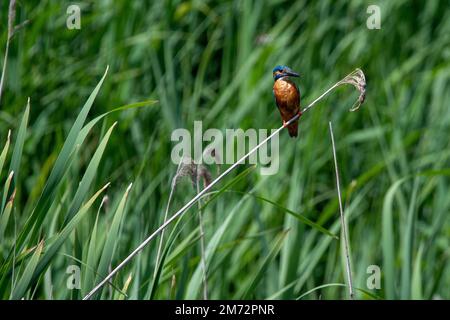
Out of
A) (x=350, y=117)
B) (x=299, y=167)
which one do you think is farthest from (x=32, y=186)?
(x=350, y=117)

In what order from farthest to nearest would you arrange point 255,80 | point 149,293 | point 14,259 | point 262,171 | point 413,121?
point 413,121
point 255,80
point 262,171
point 149,293
point 14,259

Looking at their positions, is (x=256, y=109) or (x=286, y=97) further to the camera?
(x=256, y=109)

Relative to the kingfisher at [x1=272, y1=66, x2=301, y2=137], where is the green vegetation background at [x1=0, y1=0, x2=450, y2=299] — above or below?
above

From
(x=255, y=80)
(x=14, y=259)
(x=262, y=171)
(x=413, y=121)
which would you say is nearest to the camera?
(x=14, y=259)

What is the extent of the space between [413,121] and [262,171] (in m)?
0.99

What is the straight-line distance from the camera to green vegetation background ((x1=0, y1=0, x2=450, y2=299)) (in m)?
3.26

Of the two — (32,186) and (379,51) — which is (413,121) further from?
(32,186)

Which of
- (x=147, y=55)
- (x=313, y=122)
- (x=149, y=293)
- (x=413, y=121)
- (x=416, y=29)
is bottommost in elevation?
(x=149, y=293)

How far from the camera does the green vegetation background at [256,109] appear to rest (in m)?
3.26

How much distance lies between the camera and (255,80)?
3652 millimetres

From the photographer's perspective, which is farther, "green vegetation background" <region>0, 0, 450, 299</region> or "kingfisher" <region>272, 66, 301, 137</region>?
"green vegetation background" <region>0, 0, 450, 299</region>

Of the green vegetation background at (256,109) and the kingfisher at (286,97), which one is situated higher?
the green vegetation background at (256,109)

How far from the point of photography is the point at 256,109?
142 inches

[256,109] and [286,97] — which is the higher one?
[256,109]
